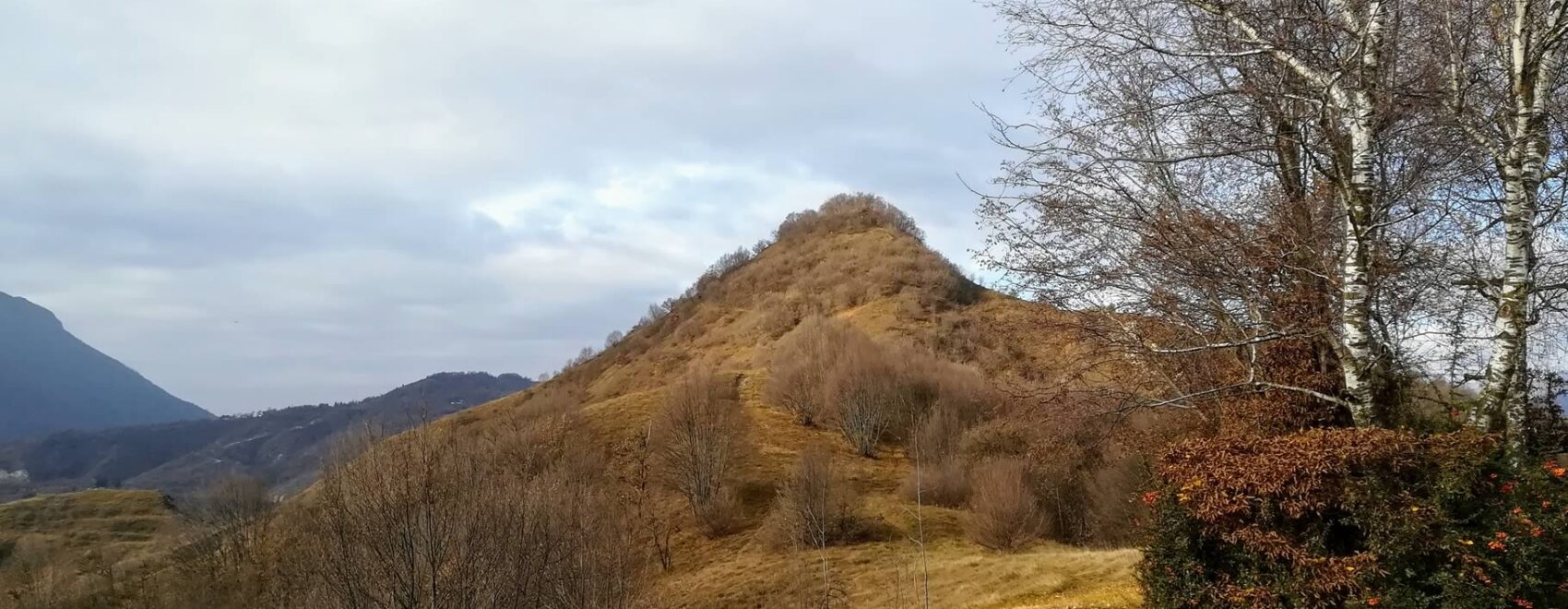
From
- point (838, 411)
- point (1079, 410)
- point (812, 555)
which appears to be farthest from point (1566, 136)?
point (838, 411)

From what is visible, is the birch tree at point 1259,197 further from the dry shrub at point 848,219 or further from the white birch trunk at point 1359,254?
the dry shrub at point 848,219

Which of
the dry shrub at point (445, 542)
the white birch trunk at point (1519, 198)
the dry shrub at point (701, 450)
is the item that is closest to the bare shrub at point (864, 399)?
the dry shrub at point (701, 450)

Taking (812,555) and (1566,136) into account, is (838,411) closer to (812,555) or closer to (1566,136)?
(812,555)

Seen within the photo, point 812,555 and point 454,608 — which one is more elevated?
point 454,608

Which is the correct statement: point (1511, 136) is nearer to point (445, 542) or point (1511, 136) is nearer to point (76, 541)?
point (445, 542)

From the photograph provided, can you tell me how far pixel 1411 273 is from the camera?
23.5ft

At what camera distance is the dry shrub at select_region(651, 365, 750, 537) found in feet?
109

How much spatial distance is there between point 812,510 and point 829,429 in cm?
1319

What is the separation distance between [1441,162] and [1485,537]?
9.78 feet

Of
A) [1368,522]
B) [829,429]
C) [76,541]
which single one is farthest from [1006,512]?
[76,541]

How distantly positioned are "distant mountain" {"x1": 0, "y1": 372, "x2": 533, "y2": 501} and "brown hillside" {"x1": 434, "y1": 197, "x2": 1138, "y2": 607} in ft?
186

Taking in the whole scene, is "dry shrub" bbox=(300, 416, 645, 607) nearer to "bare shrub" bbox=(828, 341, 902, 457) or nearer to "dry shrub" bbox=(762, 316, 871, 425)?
"bare shrub" bbox=(828, 341, 902, 457)

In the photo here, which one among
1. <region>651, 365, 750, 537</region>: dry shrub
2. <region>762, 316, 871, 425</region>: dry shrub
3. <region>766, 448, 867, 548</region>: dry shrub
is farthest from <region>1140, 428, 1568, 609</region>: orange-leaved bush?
<region>762, 316, 871, 425</region>: dry shrub

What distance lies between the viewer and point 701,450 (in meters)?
34.6
